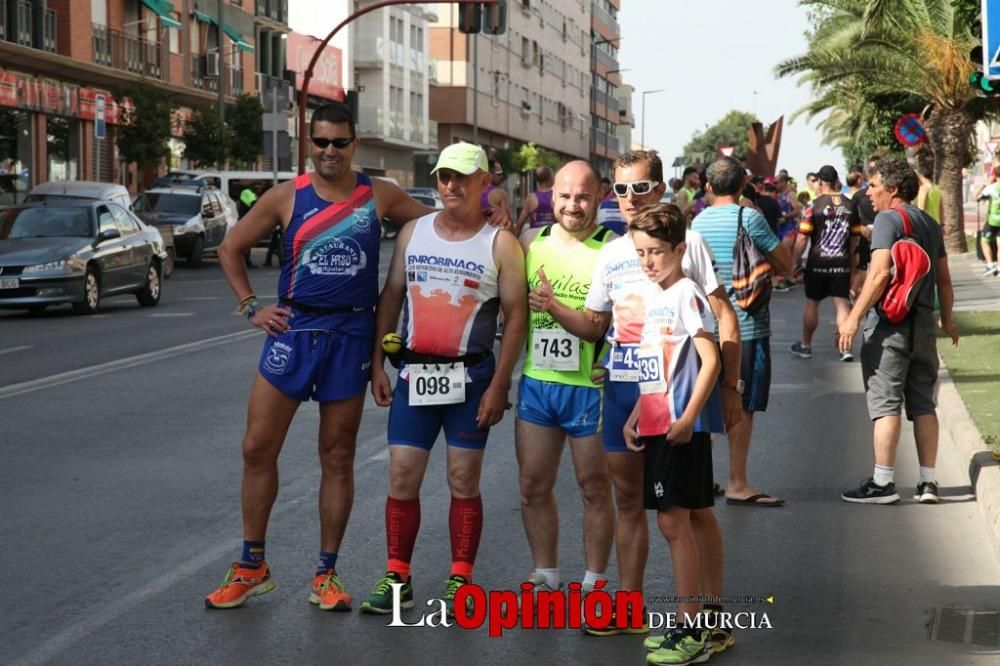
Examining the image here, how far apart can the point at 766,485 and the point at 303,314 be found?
3.82 metres

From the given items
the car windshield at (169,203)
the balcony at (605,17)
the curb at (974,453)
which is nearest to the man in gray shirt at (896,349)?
the curb at (974,453)

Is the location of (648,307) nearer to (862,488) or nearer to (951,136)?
(862,488)

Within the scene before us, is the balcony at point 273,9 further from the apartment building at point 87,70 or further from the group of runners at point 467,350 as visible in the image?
the group of runners at point 467,350

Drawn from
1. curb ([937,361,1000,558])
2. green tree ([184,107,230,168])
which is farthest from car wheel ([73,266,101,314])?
green tree ([184,107,230,168])

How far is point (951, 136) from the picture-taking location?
33531mm

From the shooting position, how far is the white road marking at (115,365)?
13.5 meters

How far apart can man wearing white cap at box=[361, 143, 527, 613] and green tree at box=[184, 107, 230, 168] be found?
A: 41.6 meters

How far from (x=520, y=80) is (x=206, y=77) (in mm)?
50592

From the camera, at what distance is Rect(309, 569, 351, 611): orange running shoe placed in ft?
20.4

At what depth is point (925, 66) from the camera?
32.7 m

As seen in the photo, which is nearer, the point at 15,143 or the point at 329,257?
the point at 329,257

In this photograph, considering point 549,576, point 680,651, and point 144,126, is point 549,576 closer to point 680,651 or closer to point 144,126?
point 680,651

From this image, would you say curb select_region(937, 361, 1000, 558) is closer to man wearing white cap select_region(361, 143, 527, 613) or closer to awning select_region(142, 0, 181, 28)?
man wearing white cap select_region(361, 143, 527, 613)

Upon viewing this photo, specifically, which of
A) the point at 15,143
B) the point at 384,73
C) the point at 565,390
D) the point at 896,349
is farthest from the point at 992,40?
the point at 384,73
